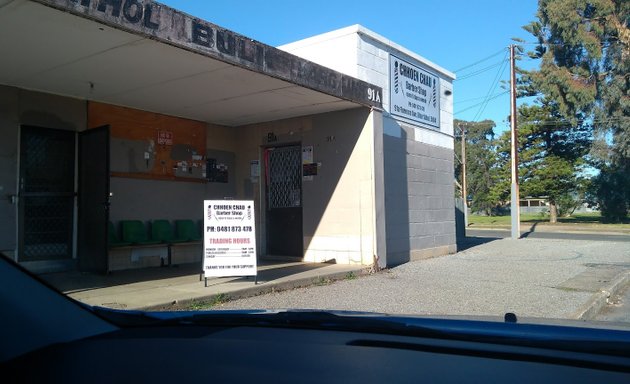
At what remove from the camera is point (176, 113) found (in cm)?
1161

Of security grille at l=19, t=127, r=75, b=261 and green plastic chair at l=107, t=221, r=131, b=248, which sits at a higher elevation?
security grille at l=19, t=127, r=75, b=261

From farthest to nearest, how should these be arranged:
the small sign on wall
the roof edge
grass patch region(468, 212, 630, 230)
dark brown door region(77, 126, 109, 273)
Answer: grass patch region(468, 212, 630, 230) < the small sign on wall < dark brown door region(77, 126, 109, 273) < the roof edge

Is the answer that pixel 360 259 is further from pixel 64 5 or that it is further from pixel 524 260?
pixel 64 5

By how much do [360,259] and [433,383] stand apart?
9.56 meters

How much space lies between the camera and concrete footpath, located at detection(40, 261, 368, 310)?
23.5 feet

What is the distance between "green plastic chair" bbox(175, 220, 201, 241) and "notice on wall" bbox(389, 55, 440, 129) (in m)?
5.47

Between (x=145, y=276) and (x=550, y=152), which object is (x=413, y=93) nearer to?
(x=145, y=276)

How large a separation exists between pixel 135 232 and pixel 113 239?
55 cm

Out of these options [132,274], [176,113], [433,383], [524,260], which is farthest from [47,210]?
[524,260]

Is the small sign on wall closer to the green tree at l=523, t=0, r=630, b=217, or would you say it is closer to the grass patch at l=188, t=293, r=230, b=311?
the grass patch at l=188, t=293, r=230, b=311

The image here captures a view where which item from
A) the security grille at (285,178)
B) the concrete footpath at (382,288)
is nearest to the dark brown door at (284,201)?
the security grille at (285,178)

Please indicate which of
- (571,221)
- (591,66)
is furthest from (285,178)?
(571,221)

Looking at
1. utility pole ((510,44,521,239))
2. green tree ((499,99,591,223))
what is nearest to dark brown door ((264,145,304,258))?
utility pole ((510,44,521,239))

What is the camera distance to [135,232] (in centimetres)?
1062
